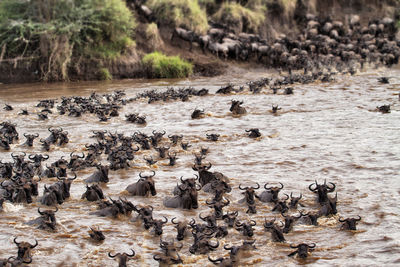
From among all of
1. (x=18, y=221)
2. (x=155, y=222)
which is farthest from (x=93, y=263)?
(x=18, y=221)

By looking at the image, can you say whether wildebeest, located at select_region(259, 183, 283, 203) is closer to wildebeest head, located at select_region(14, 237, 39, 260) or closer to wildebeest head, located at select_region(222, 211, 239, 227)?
wildebeest head, located at select_region(222, 211, 239, 227)

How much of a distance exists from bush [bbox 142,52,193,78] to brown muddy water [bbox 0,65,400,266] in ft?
19.9

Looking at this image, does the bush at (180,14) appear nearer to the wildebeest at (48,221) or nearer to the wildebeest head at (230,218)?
the wildebeest head at (230,218)

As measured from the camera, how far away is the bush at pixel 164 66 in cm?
2123

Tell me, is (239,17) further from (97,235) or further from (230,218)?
Answer: (97,235)

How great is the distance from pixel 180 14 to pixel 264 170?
1725 cm

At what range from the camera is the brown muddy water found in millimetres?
5191

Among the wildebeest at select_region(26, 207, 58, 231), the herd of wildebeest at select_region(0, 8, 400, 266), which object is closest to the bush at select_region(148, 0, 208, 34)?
→ the herd of wildebeest at select_region(0, 8, 400, 266)

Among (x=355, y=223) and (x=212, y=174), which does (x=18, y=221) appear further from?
(x=355, y=223)

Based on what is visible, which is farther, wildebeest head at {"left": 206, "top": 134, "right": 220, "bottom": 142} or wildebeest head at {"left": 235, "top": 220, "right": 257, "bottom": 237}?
wildebeest head at {"left": 206, "top": 134, "right": 220, "bottom": 142}

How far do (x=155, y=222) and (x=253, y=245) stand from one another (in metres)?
1.18

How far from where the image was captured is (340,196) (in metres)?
6.58

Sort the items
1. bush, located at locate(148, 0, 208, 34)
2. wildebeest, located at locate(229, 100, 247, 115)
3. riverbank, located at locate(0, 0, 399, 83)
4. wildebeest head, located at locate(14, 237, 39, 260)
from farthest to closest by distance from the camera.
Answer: bush, located at locate(148, 0, 208, 34) < riverbank, located at locate(0, 0, 399, 83) < wildebeest, located at locate(229, 100, 247, 115) < wildebeest head, located at locate(14, 237, 39, 260)

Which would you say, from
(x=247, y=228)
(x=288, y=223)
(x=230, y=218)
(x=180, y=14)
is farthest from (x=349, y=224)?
(x=180, y=14)
